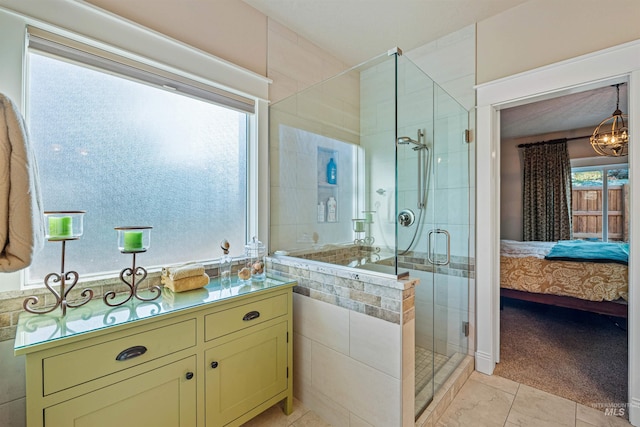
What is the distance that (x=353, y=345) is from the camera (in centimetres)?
157

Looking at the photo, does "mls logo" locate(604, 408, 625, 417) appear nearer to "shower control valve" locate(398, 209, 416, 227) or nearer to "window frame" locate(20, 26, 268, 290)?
"shower control valve" locate(398, 209, 416, 227)

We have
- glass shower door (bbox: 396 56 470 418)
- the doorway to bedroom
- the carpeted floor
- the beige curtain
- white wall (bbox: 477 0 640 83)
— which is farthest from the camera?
the beige curtain

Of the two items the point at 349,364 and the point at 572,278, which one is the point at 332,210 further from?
the point at 572,278

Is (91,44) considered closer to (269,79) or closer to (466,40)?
(269,79)

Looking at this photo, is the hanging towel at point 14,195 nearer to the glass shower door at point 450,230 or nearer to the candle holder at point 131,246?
the candle holder at point 131,246

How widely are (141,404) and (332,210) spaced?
163 centimetres

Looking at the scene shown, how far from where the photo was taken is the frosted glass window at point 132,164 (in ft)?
4.56

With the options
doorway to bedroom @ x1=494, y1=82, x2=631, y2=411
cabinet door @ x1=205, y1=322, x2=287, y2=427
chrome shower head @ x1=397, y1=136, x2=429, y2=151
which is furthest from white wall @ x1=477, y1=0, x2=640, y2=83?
cabinet door @ x1=205, y1=322, x2=287, y2=427

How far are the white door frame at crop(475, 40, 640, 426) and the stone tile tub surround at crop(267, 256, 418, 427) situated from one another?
105 cm

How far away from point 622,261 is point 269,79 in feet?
11.8

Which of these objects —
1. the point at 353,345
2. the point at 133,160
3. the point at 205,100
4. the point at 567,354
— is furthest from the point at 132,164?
the point at 567,354

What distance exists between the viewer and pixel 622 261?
2.73 meters

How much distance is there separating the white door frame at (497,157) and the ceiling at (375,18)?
53 centimetres

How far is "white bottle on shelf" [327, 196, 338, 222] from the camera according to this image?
7.60 feet
